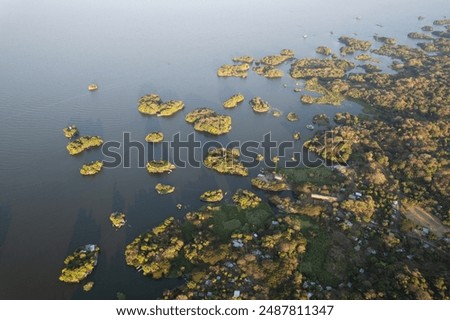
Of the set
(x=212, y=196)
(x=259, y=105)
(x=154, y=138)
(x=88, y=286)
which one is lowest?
(x=88, y=286)

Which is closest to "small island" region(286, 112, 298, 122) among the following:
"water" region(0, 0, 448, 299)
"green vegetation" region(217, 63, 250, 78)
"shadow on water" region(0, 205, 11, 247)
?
"water" region(0, 0, 448, 299)

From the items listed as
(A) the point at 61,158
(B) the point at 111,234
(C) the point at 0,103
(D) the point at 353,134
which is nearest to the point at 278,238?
(B) the point at 111,234

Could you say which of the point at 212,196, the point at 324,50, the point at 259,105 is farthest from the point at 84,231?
the point at 324,50

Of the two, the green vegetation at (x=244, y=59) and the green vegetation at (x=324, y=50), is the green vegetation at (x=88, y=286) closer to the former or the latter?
the green vegetation at (x=244, y=59)

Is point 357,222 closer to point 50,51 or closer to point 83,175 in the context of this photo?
point 83,175

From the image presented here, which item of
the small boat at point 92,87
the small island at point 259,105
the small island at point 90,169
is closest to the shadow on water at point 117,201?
the small island at point 90,169

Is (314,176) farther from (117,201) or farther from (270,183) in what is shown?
(117,201)

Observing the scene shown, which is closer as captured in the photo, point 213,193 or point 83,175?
point 213,193
